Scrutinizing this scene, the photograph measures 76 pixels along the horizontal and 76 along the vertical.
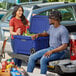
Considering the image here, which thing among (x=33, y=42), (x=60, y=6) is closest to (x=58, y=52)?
(x=33, y=42)

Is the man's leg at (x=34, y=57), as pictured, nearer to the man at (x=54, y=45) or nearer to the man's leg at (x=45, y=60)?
the man at (x=54, y=45)

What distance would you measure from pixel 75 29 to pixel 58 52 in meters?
1.03

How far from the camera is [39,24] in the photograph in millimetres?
7590

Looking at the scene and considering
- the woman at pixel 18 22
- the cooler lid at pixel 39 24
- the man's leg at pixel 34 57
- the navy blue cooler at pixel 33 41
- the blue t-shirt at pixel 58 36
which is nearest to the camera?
the blue t-shirt at pixel 58 36

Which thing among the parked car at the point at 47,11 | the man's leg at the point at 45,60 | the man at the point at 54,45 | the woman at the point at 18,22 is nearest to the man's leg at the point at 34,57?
the man at the point at 54,45

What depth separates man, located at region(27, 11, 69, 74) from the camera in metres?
6.30

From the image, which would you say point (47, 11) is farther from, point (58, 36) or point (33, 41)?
point (58, 36)

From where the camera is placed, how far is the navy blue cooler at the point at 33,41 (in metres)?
6.95

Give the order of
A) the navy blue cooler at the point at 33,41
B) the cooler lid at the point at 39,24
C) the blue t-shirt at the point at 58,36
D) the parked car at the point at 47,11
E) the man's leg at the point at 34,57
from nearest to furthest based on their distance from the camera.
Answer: the blue t-shirt at the point at 58,36
the man's leg at the point at 34,57
the navy blue cooler at the point at 33,41
the cooler lid at the point at 39,24
the parked car at the point at 47,11

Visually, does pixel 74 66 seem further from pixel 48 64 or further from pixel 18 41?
pixel 18 41

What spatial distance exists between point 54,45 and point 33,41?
2.00ft

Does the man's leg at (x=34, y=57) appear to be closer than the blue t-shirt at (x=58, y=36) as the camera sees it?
No

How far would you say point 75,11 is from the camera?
9.35 meters

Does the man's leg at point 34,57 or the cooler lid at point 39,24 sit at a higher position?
the cooler lid at point 39,24
